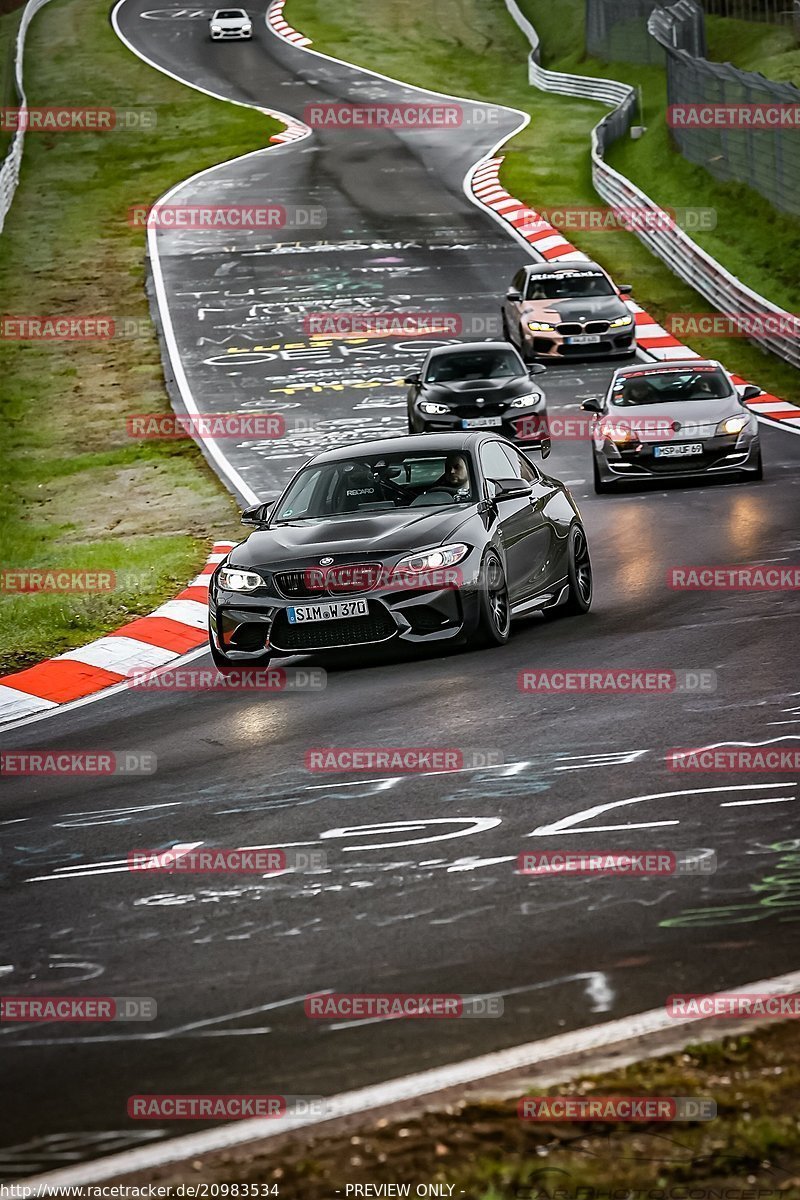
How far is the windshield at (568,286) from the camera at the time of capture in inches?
1204

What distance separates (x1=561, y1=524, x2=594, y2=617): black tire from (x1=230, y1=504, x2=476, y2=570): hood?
130cm

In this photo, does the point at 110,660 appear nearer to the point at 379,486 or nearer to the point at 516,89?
the point at 379,486

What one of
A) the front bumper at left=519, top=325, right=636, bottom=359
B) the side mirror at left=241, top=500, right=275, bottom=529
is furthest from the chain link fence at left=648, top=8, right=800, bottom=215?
the side mirror at left=241, top=500, right=275, bottom=529

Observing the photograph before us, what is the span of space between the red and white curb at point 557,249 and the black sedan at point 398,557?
12007 millimetres

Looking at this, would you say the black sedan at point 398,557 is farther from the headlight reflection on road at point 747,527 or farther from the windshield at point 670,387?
the windshield at point 670,387

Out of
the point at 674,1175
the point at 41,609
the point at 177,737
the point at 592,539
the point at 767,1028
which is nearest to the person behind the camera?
the point at 674,1175

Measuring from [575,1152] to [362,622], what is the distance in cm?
756

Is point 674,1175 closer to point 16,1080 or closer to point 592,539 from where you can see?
point 16,1080

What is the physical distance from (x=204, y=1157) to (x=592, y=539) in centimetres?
1331

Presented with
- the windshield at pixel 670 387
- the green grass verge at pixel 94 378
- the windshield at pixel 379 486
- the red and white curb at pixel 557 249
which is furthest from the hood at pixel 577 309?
the windshield at pixel 379 486

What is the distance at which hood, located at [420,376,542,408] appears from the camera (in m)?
23.9

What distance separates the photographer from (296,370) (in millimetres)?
31234

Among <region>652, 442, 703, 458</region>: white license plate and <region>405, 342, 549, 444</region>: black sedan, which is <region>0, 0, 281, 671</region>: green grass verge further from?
<region>652, 442, 703, 458</region>: white license plate

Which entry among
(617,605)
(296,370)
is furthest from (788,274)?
(617,605)
